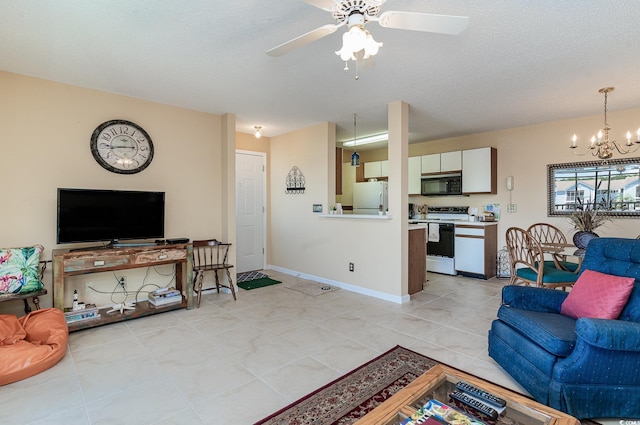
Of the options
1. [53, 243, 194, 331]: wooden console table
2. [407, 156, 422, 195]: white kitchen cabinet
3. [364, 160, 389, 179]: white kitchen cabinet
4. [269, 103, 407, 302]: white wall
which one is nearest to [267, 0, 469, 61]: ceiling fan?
[269, 103, 407, 302]: white wall

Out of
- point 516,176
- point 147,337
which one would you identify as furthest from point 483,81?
point 147,337

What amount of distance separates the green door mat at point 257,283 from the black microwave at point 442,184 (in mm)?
3326

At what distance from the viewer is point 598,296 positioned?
2.10 m

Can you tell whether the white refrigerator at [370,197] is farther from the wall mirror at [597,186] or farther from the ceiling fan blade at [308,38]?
the ceiling fan blade at [308,38]

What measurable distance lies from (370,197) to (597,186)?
135 inches

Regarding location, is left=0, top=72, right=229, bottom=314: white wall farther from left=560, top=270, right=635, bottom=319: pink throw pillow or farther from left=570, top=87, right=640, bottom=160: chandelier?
left=570, top=87, right=640, bottom=160: chandelier

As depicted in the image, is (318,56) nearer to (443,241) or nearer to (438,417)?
(438,417)

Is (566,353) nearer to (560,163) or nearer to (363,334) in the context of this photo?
(363,334)

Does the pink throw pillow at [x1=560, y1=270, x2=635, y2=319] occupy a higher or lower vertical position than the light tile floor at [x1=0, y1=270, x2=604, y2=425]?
higher

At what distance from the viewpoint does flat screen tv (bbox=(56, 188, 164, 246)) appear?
10.3 feet

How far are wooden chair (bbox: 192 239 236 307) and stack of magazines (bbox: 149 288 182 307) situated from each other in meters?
0.25

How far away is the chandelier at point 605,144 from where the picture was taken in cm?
344

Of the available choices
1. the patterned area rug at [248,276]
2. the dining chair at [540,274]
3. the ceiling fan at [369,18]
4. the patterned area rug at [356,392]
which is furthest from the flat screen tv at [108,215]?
the dining chair at [540,274]

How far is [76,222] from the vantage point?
3207mm
